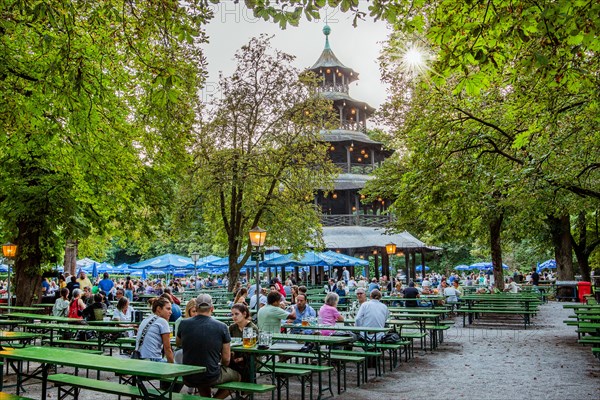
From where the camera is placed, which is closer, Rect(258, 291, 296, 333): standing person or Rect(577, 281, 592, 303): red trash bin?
Rect(258, 291, 296, 333): standing person

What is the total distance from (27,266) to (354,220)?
82.2ft

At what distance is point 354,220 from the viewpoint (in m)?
39.1

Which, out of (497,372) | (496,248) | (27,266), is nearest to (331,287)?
(496,248)

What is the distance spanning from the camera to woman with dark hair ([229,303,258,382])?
7520mm

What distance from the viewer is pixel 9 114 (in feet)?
29.9

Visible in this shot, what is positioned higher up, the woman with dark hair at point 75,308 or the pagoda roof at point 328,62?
the pagoda roof at point 328,62

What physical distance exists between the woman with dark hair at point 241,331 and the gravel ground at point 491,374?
4.43ft

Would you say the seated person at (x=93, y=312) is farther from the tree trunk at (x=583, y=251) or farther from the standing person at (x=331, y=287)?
the tree trunk at (x=583, y=251)

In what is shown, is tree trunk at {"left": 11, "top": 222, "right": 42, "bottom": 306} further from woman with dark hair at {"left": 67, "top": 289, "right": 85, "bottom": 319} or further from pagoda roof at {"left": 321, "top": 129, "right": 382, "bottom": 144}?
pagoda roof at {"left": 321, "top": 129, "right": 382, "bottom": 144}

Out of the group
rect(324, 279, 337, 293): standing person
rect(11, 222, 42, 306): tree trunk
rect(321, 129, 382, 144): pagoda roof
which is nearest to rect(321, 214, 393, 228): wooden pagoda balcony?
rect(321, 129, 382, 144): pagoda roof

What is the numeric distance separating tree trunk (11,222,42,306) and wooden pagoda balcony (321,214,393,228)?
926 inches

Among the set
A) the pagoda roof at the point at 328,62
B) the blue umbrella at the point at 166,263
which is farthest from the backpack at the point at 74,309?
the pagoda roof at the point at 328,62

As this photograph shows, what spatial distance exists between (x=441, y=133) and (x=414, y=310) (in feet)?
14.8

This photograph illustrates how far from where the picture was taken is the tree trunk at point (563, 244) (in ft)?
88.9
